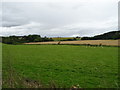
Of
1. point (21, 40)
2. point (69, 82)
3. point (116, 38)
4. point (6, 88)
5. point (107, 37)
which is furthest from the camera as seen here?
point (21, 40)

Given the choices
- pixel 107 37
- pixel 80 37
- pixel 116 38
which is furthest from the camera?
pixel 80 37

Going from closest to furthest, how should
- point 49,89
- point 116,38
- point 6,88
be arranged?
point 49,89 → point 6,88 → point 116,38

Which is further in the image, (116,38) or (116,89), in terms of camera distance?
(116,38)

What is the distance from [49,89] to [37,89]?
547 millimetres

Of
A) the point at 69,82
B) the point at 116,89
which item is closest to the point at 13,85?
the point at 69,82

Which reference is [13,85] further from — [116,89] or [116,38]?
[116,38]

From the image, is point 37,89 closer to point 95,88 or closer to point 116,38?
point 95,88

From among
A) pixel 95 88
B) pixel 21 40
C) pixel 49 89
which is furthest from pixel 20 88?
pixel 21 40

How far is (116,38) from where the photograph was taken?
63.8 metres

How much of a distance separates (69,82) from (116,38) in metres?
60.4

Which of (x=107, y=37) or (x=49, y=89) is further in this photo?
(x=107, y=37)

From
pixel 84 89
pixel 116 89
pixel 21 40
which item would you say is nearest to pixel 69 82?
pixel 84 89

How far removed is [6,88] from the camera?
639cm

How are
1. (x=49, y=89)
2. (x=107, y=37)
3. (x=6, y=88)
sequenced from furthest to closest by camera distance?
(x=107, y=37) < (x=6, y=88) < (x=49, y=89)
